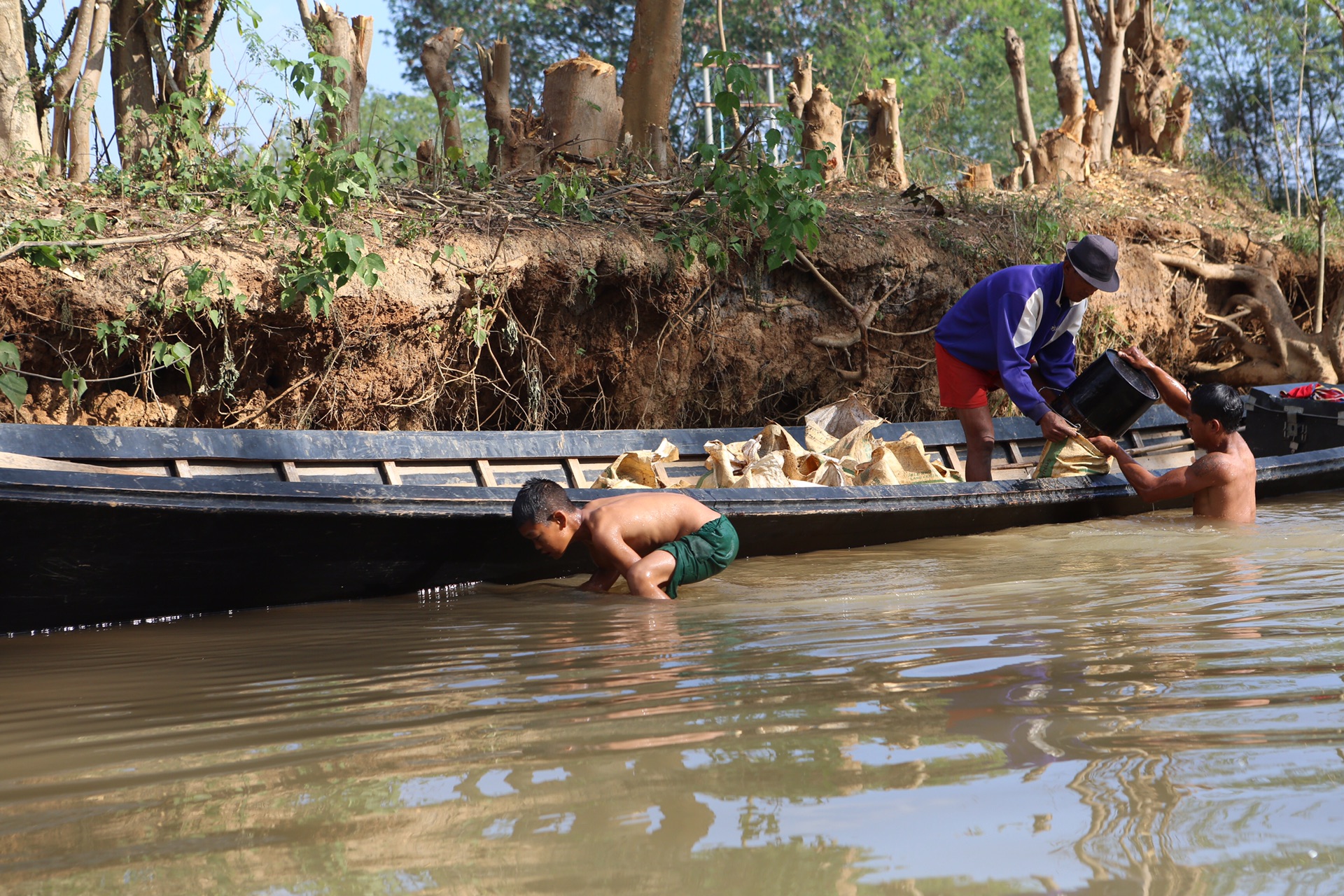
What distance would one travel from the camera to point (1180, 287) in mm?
10375

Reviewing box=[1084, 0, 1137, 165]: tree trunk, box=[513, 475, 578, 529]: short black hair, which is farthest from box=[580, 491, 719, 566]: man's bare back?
box=[1084, 0, 1137, 165]: tree trunk

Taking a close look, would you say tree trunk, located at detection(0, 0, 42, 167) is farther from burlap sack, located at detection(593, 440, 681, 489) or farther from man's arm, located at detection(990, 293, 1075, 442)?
man's arm, located at detection(990, 293, 1075, 442)

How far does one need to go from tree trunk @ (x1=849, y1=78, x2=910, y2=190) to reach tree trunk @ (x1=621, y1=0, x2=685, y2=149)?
2617 millimetres

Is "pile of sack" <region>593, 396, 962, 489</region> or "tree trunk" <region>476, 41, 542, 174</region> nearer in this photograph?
"pile of sack" <region>593, 396, 962, 489</region>

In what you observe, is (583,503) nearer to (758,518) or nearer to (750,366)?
(758,518)

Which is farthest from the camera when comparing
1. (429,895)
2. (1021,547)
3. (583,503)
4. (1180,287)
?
(1180,287)

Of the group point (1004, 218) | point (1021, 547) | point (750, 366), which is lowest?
point (1021, 547)

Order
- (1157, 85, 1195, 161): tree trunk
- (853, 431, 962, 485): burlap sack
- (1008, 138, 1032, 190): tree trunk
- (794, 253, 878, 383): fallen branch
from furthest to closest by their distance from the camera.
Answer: (1157, 85, 1195, 161): tree trunk → (1008, 138, 1032, 190): tree trunk → (794, 253, 878, 383): fallen branch → (853, 431, 962, 485): burlap sack

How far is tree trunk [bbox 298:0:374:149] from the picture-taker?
6.91 metres

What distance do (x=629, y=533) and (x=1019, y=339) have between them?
2635mm

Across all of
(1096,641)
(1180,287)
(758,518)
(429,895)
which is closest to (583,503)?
(758,518)

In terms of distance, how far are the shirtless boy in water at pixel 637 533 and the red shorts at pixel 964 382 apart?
2.19 meters

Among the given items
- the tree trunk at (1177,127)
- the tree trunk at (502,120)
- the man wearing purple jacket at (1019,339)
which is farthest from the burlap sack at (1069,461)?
the tree trunk at (1177,127)

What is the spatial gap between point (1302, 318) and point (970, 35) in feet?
67.4
